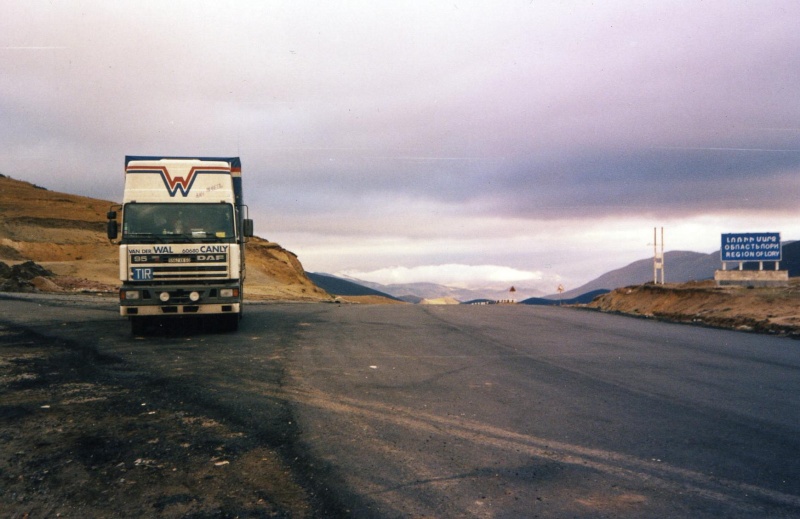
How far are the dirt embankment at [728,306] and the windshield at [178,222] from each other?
50.8 ft

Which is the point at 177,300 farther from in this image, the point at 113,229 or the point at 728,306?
the point at 728,306

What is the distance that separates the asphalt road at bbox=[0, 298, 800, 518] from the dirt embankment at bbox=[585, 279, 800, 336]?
5353 millimetres

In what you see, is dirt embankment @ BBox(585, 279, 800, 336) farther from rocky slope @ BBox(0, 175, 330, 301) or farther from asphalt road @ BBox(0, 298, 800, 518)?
rocky slope @ BBox(0, 175, 330, 301)

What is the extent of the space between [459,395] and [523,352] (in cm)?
432

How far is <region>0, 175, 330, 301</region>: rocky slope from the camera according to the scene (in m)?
49.8

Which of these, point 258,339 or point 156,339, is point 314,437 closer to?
point 258,339

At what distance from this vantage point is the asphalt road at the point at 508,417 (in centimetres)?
411

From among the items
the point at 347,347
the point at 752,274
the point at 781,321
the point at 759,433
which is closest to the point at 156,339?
the point at 347,347

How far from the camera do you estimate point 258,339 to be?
40.8ft

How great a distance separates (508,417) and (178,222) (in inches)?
356

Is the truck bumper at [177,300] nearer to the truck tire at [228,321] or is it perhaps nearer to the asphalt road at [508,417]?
the asphalt road at [508,417]

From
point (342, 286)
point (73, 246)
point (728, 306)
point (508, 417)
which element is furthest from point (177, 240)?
point (342, 286)

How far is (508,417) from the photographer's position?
246 inches

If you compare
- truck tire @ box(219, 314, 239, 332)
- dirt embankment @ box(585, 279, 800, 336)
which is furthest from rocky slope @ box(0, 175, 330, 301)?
truck tire @ box(219, 314, 239, 332)
